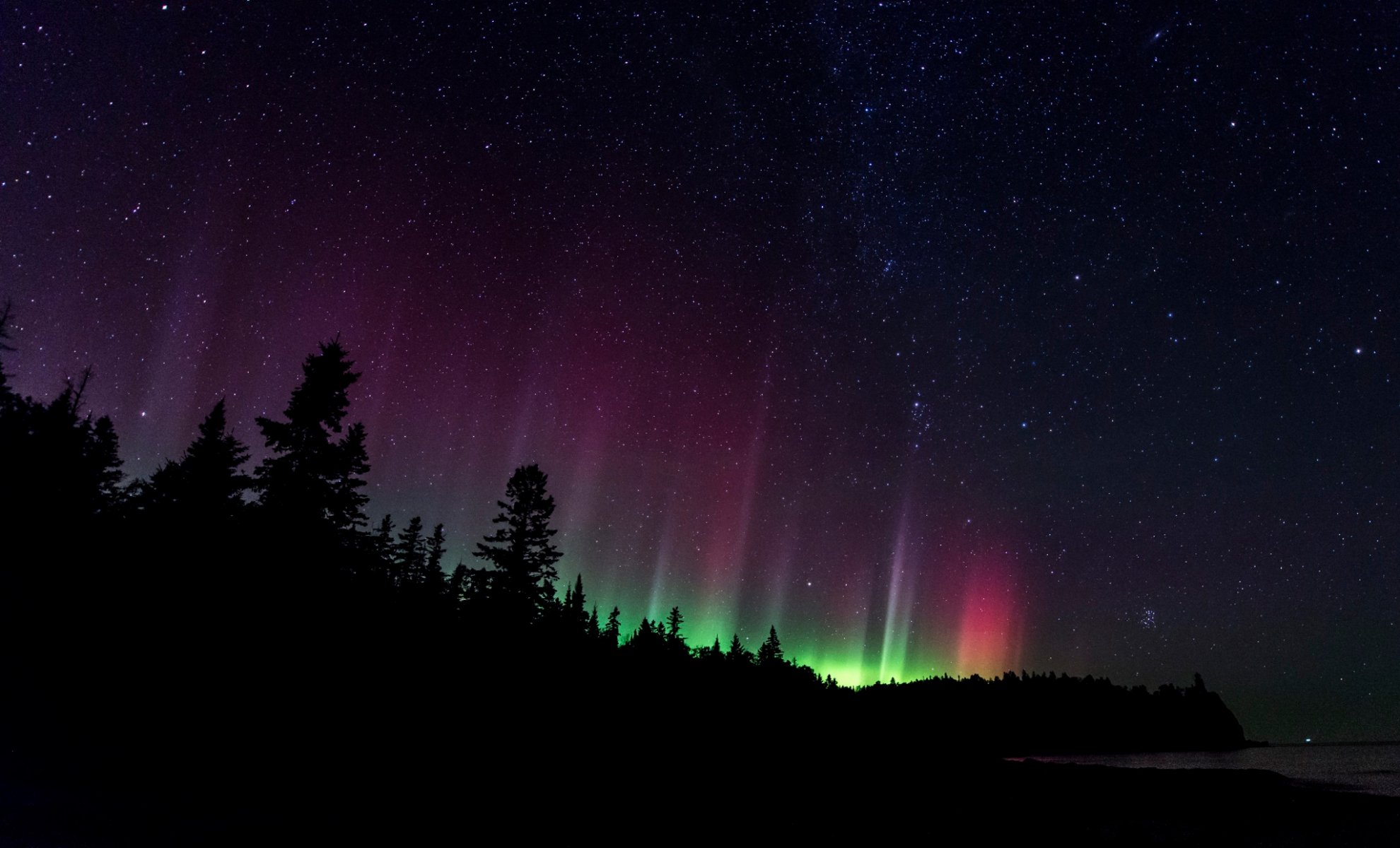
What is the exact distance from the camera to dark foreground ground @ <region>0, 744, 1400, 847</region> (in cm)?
1338

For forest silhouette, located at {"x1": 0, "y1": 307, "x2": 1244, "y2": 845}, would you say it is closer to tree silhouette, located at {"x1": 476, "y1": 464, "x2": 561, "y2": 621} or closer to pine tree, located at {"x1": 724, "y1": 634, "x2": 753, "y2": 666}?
A: tree silhouette, located at {"x1": 476, "y1": 464, "x2": 561, "y2": 621}

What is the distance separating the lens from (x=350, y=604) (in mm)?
25000

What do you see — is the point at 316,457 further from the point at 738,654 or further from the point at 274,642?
the point at 738,654

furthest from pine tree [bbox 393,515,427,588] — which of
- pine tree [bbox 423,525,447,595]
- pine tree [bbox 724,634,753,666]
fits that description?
pine tree [bbox 724,634,753,666]

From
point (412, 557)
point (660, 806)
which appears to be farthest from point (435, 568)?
point (660, 806)

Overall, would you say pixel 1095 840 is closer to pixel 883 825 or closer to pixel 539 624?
pixel 883 825

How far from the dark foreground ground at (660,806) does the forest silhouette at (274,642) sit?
0.38 metres

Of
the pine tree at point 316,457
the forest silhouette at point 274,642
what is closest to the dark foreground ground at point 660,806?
the forest silhouette at point 274,642

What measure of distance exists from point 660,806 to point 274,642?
14134 millimetres

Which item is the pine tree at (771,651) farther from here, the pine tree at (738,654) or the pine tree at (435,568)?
the pine tree at (435,568)

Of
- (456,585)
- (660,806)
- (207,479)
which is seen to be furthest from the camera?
(456,585)

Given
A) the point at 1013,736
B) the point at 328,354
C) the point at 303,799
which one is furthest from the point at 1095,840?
the point at 1013,736

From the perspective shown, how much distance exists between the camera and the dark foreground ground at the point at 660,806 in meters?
13.4

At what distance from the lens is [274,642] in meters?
22.2
